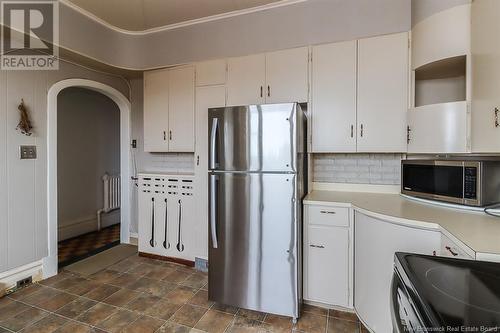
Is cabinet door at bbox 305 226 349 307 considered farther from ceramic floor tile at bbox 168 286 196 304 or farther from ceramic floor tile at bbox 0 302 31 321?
ceramic floor tile at bbox 0 302 31 321

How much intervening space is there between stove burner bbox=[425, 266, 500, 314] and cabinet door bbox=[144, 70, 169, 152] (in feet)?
9.18

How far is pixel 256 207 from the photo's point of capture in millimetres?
1961

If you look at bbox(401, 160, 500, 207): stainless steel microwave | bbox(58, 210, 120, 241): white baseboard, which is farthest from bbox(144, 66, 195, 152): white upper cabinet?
bbox(401, 160, 500, 207): stainless steel microwave

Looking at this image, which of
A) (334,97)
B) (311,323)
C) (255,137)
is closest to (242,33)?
(334,97)

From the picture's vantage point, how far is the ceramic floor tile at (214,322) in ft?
6.09

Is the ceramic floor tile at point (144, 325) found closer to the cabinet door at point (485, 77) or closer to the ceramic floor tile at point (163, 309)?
the ceramic floor tile at point (163, 309)

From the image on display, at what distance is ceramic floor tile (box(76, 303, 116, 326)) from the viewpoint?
1.93 m

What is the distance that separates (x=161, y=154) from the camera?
342 centimetres

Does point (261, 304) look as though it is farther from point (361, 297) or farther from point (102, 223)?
point (102, 223)

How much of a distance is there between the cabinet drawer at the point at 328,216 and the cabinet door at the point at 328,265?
1.6 inches

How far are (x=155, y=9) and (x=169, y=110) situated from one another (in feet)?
3.35

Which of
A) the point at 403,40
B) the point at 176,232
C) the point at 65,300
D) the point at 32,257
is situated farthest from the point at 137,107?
the point at 403,40

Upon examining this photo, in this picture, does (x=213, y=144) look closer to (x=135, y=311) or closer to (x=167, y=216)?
(x=167, y=216)

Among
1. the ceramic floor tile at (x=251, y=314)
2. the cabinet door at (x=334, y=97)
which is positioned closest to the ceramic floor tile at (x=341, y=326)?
the ceramic floor tile at (x=251, y=314)
